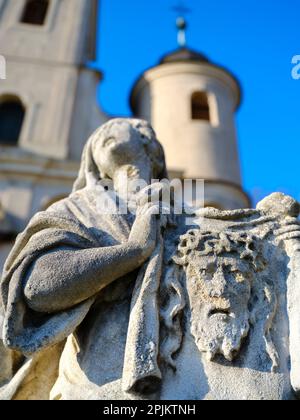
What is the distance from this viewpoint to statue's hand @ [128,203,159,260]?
2186 mm

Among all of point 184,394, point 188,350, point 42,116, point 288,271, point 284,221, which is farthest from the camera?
point 42,116

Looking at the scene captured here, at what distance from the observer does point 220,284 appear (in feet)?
6.97

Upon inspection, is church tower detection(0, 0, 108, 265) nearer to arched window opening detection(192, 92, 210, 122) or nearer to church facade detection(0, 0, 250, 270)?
church facade detection(0, 0, 250, 270)

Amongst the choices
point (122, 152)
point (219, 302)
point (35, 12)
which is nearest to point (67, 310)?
point (219, 302)

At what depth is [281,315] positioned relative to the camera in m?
2.16

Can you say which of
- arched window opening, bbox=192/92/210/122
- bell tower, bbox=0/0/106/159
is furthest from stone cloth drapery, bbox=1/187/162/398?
arched window opening, bbox=192/92/210/122

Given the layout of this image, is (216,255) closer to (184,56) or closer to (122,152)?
(122,152)

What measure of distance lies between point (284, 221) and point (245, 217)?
19 cm

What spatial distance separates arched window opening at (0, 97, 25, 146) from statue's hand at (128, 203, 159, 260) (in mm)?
11748

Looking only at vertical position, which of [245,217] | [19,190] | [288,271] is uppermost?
[19,190]

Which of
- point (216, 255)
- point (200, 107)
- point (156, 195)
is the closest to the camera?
point (216, 255)

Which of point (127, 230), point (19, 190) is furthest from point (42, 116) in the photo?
point (127, 230)

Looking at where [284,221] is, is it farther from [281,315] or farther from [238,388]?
[238,388]

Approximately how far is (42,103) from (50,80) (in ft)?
3.38
